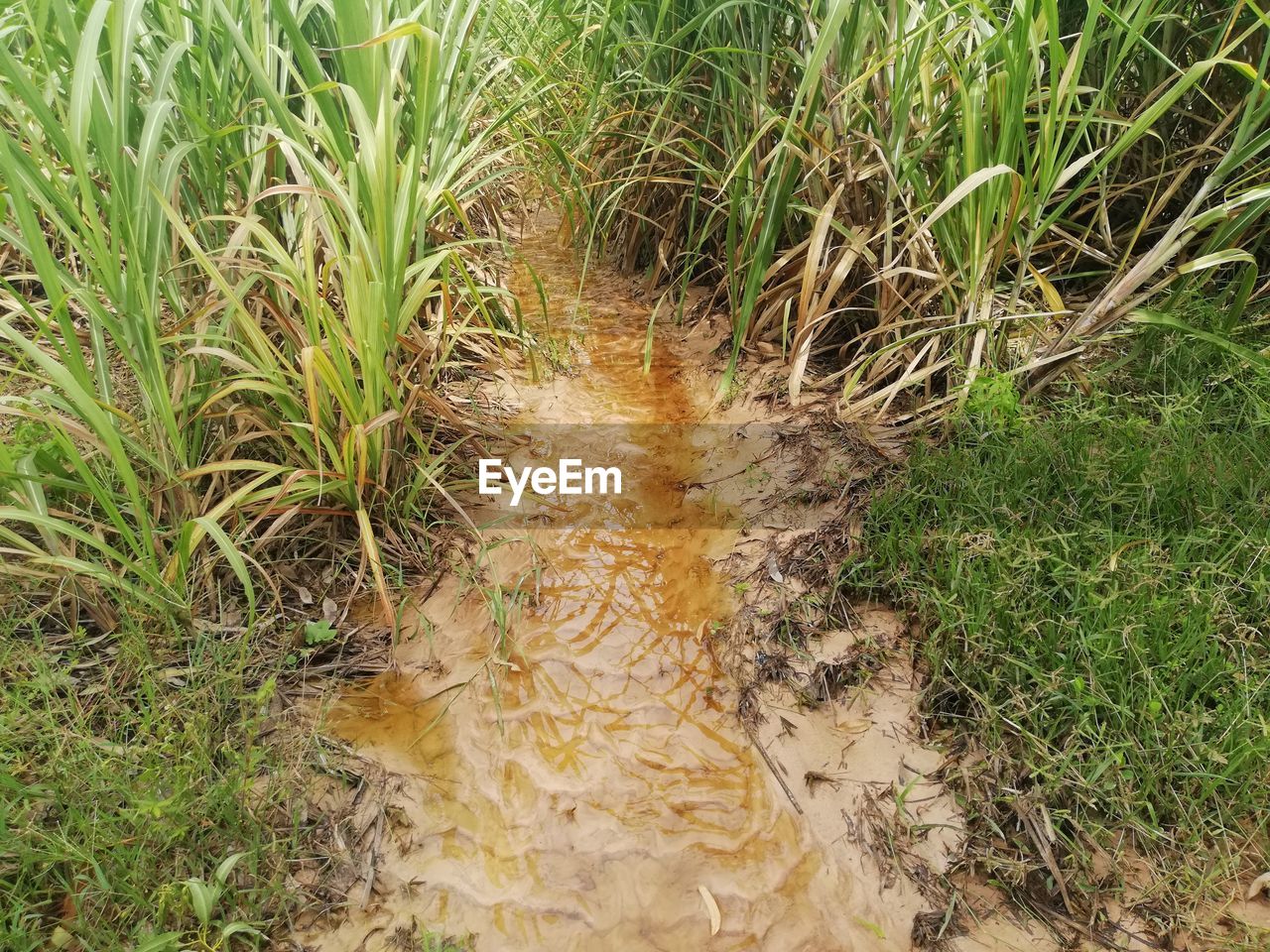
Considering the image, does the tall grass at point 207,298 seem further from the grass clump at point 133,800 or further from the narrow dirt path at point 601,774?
the narrow dirt path at point 601,774

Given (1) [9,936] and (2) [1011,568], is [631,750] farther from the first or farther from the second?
(1) [9,936]

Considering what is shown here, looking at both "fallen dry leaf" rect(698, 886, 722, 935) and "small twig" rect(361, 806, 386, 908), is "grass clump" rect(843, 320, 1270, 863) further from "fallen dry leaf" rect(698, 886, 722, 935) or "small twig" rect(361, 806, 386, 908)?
"small twig" rect(361, 806, 386, 908)

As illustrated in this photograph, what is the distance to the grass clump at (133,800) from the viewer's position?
117 centimetres

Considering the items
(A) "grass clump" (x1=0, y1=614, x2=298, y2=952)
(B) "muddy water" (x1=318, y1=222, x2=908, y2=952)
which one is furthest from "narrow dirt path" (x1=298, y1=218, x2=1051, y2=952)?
(A) "grass clump" (x1=0, y1=614, x2=298, y2=952)

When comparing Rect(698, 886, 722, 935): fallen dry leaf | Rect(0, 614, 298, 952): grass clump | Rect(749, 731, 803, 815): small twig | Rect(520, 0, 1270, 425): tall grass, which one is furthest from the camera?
Rect(520, 0, 1270, 425): tall grass

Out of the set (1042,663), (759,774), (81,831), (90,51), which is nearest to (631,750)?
(759,774)

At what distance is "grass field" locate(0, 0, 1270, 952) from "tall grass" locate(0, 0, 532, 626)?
0.01m

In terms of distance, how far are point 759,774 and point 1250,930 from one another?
2.47ft

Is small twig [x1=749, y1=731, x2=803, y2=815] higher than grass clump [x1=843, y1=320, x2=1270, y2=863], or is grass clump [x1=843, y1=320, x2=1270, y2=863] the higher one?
grass clump [x1=843, y1=320, x2=1270, y2=863]

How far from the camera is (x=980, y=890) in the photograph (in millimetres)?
1320

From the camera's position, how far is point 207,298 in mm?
1695

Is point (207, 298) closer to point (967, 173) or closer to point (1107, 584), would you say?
→ point (967, 173)

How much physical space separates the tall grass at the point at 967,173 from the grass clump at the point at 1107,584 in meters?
0.22

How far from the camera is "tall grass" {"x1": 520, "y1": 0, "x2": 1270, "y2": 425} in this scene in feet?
5.81
